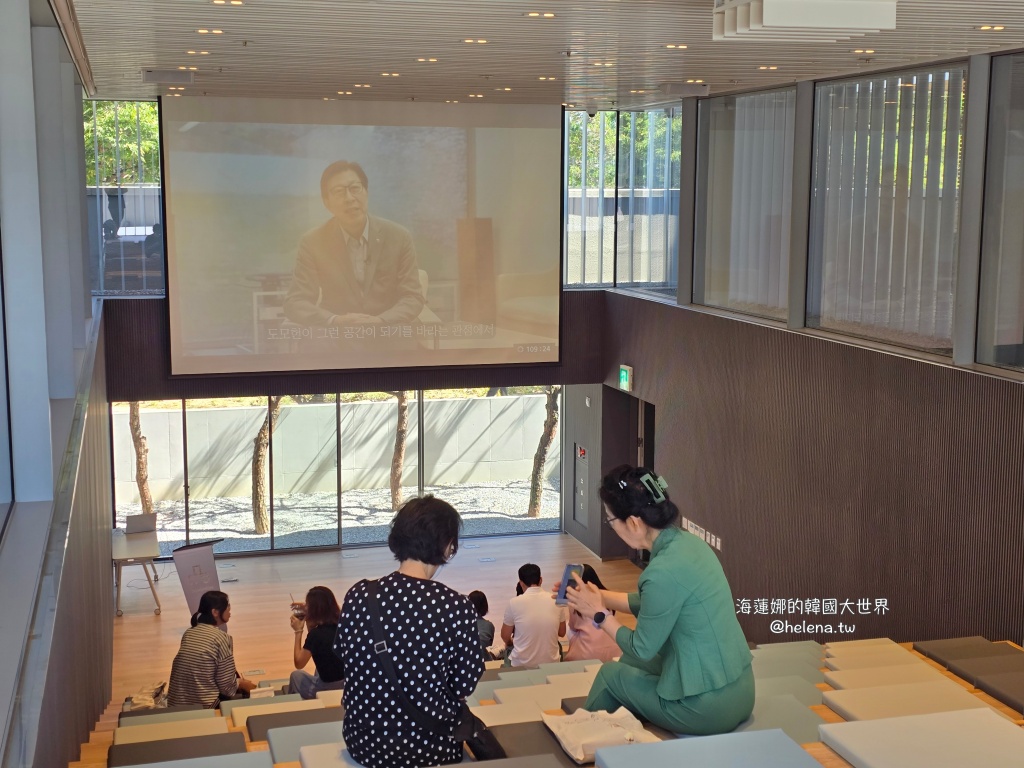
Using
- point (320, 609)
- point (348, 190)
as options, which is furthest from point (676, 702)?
point (348, 190)

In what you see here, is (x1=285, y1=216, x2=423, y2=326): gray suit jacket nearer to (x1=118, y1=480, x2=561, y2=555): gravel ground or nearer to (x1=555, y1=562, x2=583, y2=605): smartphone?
(x1=118, y1=480, x2=561, y2=555): gravel ground

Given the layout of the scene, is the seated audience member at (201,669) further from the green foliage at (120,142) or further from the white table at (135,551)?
the green foliage at (120,142)

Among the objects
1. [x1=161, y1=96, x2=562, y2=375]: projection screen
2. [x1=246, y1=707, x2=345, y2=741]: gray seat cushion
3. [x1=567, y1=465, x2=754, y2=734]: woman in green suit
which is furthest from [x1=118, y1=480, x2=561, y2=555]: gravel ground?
[x1=567, y1=465, x2=754, y2=734]: woman in green suit

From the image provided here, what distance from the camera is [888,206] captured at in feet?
25.2

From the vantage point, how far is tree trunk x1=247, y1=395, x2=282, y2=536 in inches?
538

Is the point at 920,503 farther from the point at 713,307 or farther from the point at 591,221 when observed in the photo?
the point at 591,221

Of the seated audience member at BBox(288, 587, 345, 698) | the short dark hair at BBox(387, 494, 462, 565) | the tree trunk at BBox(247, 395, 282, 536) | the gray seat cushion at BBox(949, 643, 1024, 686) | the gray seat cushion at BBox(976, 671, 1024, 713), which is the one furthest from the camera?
the tree trunk at BBox(247, 395, 282, 536)

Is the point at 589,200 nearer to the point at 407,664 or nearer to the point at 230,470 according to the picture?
the point at 230,470

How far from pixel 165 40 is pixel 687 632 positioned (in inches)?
205

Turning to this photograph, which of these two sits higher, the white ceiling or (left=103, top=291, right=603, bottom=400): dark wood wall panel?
the white ceiling

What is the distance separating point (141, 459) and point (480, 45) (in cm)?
878

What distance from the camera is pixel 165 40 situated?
659 centimetres

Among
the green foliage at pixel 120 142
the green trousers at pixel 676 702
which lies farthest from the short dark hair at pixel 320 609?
the green foliage at pixel 120 142

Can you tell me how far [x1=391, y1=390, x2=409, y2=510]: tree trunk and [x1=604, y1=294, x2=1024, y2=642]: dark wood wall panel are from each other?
14.2 ft
